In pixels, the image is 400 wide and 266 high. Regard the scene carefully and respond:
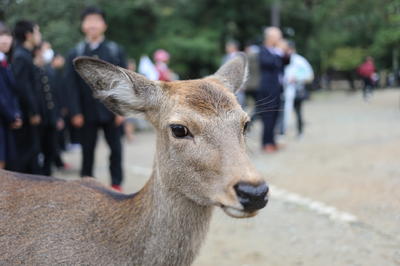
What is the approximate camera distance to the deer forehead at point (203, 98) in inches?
110

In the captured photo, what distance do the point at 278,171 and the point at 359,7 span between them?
58.3ft

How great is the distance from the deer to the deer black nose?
0.04m

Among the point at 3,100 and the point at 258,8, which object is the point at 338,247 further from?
the point at 258,8

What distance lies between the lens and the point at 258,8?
84.4 feet

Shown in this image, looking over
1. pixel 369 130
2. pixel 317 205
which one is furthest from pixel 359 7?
pixel 317 205

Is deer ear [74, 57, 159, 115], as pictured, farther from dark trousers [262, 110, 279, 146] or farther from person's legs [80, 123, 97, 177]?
dark trousers [262, 110, 279, 146]

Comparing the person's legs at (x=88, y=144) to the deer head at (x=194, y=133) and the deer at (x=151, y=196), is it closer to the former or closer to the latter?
the deer at (x=151, y=196)

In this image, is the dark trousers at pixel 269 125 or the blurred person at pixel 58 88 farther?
the dark trousers at pixel 269 125

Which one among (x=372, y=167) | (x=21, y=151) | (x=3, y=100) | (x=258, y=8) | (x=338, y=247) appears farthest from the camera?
(x=258, y=8)

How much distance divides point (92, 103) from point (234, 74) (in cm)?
281

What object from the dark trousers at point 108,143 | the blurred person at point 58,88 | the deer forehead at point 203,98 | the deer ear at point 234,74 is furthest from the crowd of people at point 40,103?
the deer forehead at point 203,98

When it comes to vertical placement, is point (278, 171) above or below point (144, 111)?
below

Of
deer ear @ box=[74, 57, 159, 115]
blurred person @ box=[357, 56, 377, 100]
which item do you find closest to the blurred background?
blurred person @ box=[357, 56, 377, 100]

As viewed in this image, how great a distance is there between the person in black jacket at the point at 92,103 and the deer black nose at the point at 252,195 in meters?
3.83
